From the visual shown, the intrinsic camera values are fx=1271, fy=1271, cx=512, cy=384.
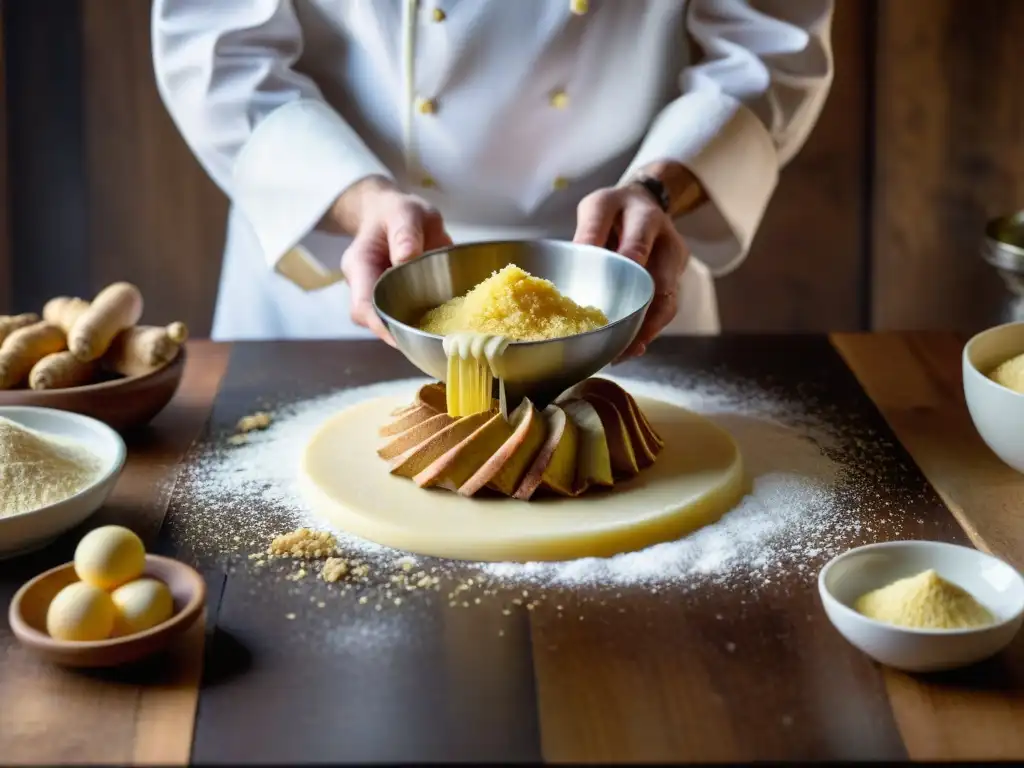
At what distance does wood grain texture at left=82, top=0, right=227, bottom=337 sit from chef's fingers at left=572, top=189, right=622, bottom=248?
4.91 ft

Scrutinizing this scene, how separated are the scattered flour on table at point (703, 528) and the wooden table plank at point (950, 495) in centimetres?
10

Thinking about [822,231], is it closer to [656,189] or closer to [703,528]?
[656,189]

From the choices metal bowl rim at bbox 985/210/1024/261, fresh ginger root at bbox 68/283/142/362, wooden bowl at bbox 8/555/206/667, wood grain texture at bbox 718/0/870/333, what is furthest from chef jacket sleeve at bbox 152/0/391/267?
wood grain texture at bbox 718/0/870/333

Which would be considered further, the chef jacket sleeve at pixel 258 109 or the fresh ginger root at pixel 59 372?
the chef jacket sleeve at pixel 258 109

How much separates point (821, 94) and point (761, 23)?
15 centimetres

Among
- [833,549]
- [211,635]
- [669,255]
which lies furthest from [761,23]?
[211,635]

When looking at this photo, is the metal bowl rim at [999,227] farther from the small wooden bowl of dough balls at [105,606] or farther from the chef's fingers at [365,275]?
the small wooden bowl of dough balls at [105,606]

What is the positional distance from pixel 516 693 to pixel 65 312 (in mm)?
862

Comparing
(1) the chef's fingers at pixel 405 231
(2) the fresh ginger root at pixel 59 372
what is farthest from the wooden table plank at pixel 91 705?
(1) the chef's fingers at pixel 405 231

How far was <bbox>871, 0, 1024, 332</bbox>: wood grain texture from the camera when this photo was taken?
2.77m

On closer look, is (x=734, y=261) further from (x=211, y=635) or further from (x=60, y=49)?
(x=60, y=49)

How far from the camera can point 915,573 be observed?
3.72 ft

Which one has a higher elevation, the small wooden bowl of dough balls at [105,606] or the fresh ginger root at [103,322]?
the fresh ginger root at [103,322]

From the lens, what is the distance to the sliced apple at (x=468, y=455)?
52.4 inches
